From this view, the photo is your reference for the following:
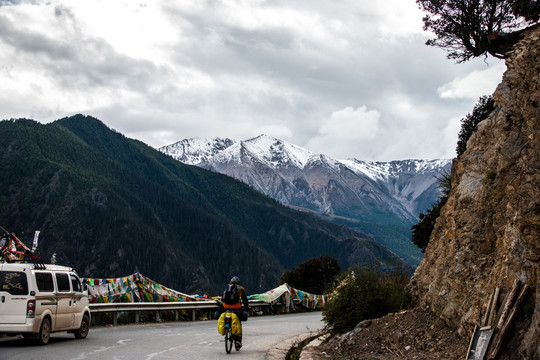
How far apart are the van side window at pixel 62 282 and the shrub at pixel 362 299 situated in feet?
23.4

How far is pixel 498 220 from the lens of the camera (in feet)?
37.2

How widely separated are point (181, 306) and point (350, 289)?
13.2m

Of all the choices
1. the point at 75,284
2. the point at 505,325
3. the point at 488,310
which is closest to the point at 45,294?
the point at 75,284

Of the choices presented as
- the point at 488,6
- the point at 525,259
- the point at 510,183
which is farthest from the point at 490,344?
the point at 488,6

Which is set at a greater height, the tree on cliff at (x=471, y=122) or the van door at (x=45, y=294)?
the tree on cliff at (x=471, y=122)

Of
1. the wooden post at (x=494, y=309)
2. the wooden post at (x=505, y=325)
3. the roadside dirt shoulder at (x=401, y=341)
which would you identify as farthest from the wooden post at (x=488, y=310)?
the roadside dirt shoulder at (x=401, y=341)

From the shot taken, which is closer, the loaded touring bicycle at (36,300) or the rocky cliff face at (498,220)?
the rocky cliff face at (498,220)

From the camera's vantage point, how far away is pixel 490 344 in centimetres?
891

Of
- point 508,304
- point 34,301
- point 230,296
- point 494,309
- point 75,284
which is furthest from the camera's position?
point 75,284

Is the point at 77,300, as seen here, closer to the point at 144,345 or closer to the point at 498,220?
the point at 144,345

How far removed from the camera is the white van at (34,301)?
571 inches

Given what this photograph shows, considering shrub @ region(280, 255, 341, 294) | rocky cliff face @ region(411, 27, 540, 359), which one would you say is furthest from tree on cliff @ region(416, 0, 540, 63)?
shrub @ region(280, 255, 341, 294)

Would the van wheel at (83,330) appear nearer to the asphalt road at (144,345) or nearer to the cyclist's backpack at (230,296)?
the asphalt road at (144,345)

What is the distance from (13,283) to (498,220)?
11.2 meters
